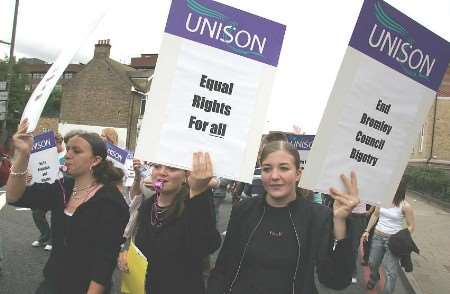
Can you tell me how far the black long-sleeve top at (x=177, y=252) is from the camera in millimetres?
2498

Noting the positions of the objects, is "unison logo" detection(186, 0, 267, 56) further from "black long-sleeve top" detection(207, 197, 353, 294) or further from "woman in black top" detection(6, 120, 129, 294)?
"woman in black top" detection(6, 120, 129, 294)

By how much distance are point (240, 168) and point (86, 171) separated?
1105 millimetres

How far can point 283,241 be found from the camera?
2.30 metres

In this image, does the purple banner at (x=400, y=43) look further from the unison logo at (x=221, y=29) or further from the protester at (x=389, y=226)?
the protester at (x=389, y=226)

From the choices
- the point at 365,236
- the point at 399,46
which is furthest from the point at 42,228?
the point at 399,46

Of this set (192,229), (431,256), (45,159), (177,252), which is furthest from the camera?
(431,256)

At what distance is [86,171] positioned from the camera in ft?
9.75

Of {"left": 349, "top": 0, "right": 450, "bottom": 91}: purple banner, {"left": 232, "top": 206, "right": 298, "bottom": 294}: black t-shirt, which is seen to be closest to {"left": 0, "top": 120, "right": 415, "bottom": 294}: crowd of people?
{"left": 232, "top": 206, "right": 298, "bottom": 294}: black t-shirt

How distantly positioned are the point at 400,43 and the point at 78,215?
2.02m

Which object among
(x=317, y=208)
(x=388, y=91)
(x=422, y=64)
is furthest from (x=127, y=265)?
(x=422, y=64)

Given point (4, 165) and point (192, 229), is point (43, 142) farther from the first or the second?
point (192, 229)

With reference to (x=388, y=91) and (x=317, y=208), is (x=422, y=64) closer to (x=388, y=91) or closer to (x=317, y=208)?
(x=388, y=91)

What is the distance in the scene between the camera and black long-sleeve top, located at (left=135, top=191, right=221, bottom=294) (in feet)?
8.20

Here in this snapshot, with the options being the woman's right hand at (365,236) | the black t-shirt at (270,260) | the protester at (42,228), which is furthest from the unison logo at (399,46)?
the protester at (42,228)
